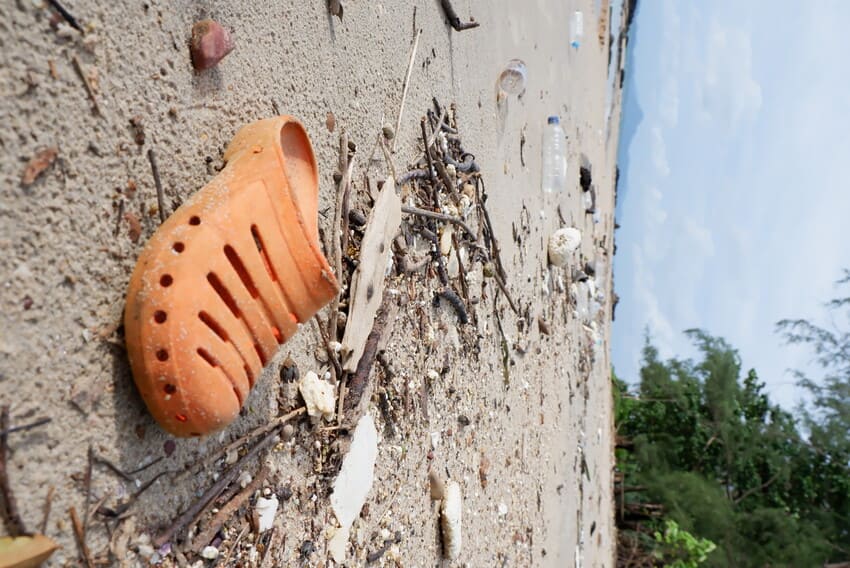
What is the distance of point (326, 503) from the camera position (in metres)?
1.06

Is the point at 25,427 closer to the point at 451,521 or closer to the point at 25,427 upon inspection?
the point at 25,427

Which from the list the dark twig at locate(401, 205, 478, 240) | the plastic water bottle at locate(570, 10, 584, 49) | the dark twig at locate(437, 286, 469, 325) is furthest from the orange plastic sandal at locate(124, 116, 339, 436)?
the plastic water bottle at locate(570, 10, 584, 49)

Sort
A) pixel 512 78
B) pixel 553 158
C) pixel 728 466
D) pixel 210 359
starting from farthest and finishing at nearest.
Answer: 1. pixel 728 466
2. pixel 553 158
3. pixel 512 78
4. pixel 210 359

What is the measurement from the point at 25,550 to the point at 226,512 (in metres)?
0.31

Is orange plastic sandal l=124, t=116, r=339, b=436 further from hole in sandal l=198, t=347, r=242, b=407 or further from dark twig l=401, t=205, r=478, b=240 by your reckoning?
dark twig l=401, t=205, r=478, b=240

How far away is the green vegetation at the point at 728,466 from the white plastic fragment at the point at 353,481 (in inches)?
206

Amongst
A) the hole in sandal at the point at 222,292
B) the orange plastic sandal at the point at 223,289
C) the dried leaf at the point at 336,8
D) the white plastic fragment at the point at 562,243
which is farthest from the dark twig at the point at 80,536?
the white plastic fragment at the point at 562,243

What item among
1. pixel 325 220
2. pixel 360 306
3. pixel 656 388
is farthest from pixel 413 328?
pixel 656 388

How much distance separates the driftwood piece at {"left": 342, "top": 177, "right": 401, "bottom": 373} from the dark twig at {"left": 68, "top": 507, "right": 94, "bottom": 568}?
558 mm

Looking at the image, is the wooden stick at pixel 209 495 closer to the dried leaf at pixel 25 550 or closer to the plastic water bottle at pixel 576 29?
the dried leaf at pixel 25 550

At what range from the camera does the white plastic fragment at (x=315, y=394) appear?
1008 mm

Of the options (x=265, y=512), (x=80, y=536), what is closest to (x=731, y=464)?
(x=265, y=512)

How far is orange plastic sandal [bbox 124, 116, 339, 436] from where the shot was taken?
63cm

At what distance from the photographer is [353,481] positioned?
114 centimetres
